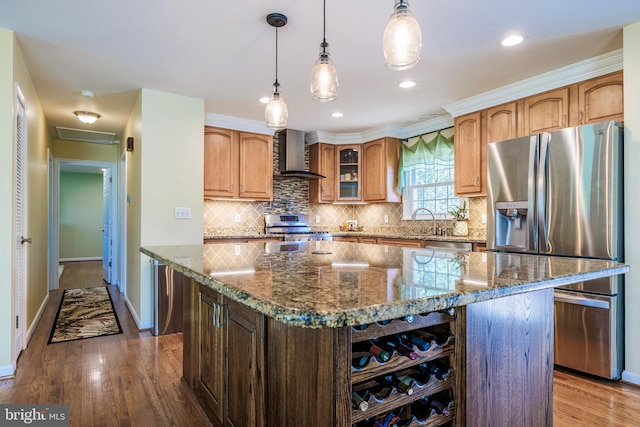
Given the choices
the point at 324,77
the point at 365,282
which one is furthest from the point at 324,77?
the point at 365,282

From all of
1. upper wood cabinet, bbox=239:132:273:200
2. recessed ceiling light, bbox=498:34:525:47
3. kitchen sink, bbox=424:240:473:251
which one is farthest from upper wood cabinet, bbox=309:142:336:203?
recessed ceiling light, bbox=498:34:525:47

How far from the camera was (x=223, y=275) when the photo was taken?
1.22m

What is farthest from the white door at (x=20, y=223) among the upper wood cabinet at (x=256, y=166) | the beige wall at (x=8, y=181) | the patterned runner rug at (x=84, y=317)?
the upper wood cabinet at (x=256, y=166)

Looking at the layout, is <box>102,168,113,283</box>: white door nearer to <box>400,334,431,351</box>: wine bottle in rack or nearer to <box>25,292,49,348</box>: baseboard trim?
<box>25,292,49,348</box>: baseboard trim

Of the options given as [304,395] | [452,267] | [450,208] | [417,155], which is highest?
[417,155]

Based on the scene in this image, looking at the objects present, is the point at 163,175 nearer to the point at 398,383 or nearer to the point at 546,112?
the point at 398,383

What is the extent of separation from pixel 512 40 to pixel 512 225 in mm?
1407

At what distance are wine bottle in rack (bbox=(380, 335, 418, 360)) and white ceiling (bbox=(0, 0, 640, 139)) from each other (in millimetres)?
1863

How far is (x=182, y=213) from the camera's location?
3.65 meters

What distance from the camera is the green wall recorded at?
885 centimetres

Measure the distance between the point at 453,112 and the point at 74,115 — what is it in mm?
4399

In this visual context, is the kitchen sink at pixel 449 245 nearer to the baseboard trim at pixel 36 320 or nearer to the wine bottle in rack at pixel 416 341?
the wine bottle in rack at pixel 416 341

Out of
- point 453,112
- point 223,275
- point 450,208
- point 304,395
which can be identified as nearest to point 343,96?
point 453,112

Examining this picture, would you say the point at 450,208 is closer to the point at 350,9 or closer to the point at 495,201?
the point at 495,201
